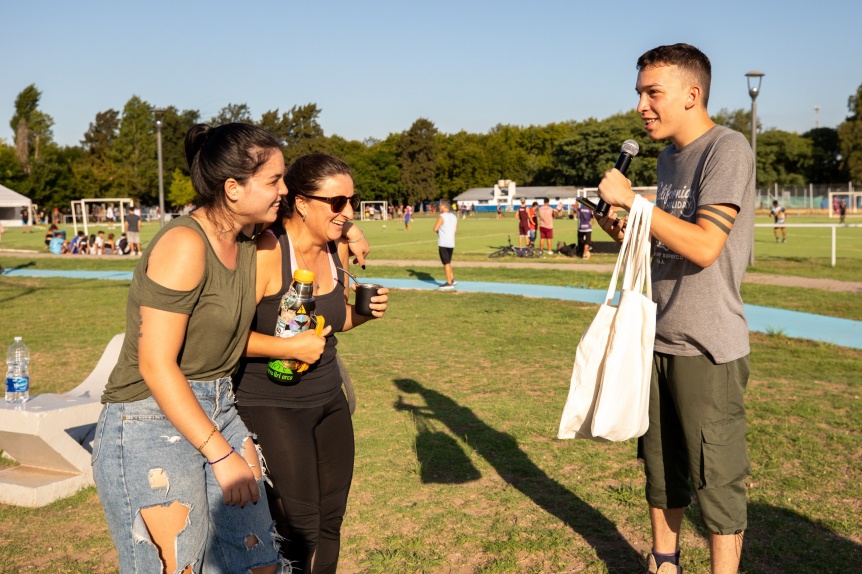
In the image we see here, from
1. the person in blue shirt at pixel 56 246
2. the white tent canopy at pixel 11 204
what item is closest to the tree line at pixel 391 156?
the white tent canopy at pixel 11 204

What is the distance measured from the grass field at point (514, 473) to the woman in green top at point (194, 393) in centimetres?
179

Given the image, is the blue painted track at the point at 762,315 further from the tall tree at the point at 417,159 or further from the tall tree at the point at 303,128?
the tall tree at the point at 417,159

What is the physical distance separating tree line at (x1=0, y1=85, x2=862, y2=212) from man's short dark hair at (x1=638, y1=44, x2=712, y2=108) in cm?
6938

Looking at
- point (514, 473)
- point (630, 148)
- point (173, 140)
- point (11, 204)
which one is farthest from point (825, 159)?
point (630, 148)

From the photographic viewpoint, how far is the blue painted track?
433 inches

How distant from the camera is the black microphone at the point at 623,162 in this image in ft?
10.9

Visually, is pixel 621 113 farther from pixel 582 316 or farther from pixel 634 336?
pixel 634 336

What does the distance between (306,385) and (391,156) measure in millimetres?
110640

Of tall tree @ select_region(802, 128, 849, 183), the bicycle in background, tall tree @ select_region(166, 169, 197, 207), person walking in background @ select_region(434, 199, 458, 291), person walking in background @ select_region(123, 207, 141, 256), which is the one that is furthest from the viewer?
tall tree @ select_region(802, 128, 849, 183)

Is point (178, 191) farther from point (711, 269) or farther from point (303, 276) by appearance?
point (711, 269)

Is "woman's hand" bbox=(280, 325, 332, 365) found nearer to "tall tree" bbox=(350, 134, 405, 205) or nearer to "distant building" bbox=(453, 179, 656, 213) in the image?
"distant building" bbox=(453, 179, 656, 213)

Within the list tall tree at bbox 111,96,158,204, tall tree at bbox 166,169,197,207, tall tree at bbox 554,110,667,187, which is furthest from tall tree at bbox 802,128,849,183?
tall tree at bbox 111,96,158,204

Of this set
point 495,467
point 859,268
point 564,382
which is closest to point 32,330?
point 564,382

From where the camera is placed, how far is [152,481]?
2.38m
